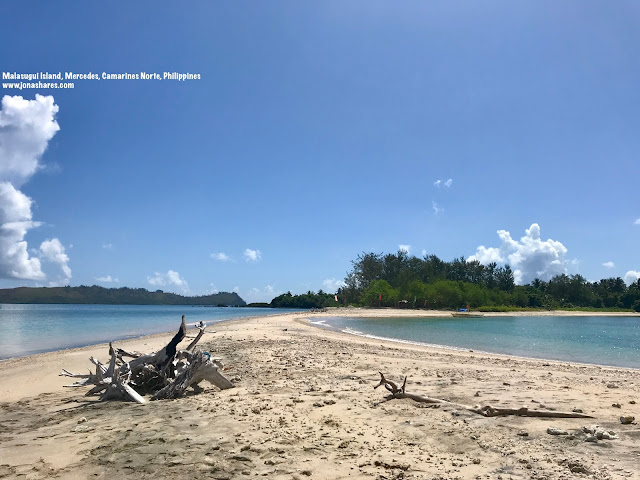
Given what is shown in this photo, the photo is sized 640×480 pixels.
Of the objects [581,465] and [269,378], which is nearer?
[581,465]

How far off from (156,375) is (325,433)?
242 inches

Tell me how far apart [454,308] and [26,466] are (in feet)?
359

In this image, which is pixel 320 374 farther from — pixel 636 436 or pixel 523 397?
pixel 636 436

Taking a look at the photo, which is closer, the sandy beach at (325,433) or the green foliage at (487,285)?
the sandy beach at (325,433)

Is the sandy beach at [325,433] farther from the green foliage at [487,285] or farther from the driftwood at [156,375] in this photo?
the green foliage at [487,285]

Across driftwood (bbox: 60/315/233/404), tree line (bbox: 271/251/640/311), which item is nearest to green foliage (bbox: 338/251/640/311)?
tree line (bbox: 271/251/640/311)

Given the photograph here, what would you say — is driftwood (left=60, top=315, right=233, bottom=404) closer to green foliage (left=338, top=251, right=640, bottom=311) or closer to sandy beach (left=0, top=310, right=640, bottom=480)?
sandy beach (left=0, top=310, right=640, bottom=480)

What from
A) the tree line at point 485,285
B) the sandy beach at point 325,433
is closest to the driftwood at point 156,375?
the sandy beach at point 325,433

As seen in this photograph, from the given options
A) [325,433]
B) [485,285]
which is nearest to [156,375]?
[325,433]

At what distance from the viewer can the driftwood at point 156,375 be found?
10.1 m

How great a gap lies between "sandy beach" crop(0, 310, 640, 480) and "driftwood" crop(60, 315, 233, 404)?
37cm

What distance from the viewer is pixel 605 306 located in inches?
5320

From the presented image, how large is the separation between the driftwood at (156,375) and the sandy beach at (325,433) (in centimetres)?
37

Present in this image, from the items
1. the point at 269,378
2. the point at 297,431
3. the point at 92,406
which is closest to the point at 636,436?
the point at 297,431
